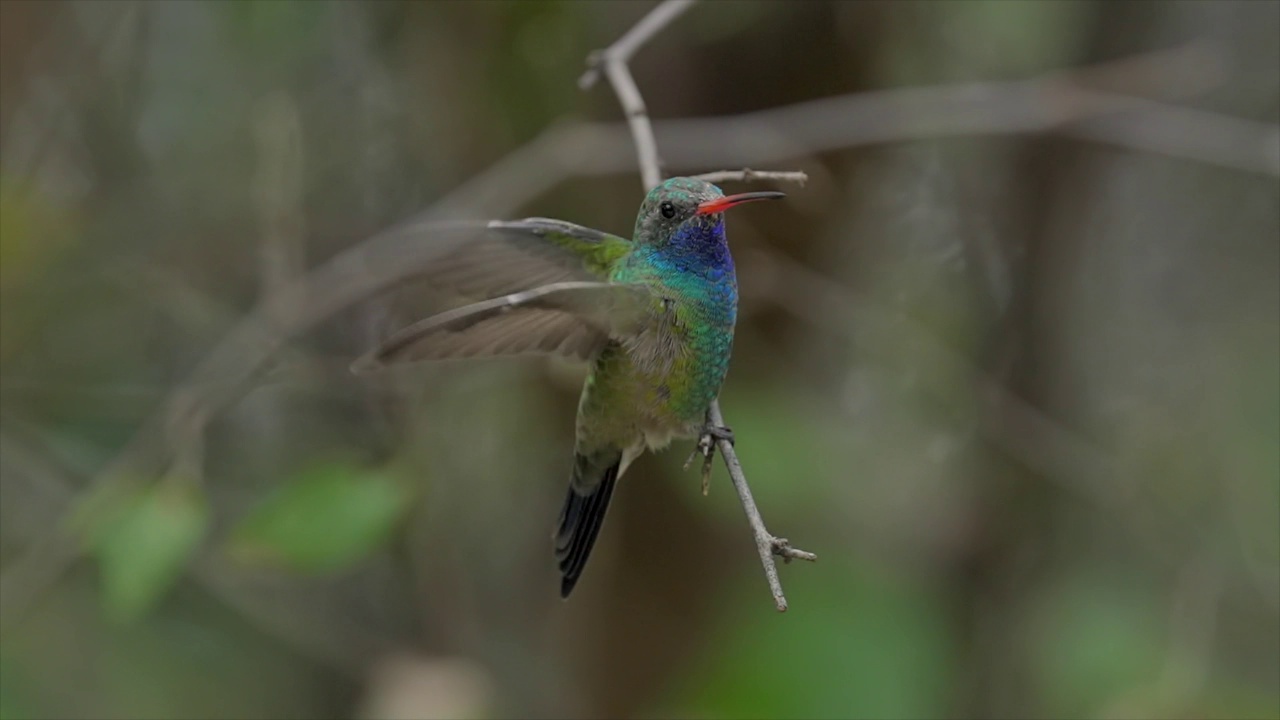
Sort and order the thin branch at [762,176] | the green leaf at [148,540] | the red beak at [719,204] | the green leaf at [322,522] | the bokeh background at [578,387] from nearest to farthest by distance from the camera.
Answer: the thin branch at [762,176], the red beak at [719,204], the green leaf at [148,540], the green leaf at [322,522], the bokeh background at [578,387]

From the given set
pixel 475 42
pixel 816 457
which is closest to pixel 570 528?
pixel 816 457

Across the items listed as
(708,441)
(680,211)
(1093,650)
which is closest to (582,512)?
(708,441)

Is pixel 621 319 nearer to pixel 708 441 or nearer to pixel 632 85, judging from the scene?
pixel 708 441

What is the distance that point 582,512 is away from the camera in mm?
2027

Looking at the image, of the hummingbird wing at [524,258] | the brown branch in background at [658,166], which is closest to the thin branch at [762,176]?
the brown branch in background at [658,166]

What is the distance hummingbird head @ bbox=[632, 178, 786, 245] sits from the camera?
1.80 m

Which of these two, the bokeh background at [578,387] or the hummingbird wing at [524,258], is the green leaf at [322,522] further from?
the hummingbird wing at [524,258]

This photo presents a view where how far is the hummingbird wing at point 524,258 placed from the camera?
1.88 metres

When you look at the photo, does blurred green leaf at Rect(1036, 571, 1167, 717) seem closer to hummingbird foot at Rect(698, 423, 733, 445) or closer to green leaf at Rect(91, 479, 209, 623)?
hummingbird foot at Rect(698, 423, 733, 445)

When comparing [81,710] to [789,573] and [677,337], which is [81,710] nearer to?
[789,573]

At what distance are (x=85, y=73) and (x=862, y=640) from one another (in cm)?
264

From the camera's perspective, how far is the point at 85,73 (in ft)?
11.1

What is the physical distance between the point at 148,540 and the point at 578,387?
1.01 meters

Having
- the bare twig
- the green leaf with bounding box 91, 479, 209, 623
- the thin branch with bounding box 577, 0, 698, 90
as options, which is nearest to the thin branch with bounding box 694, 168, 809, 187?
the bare twig
